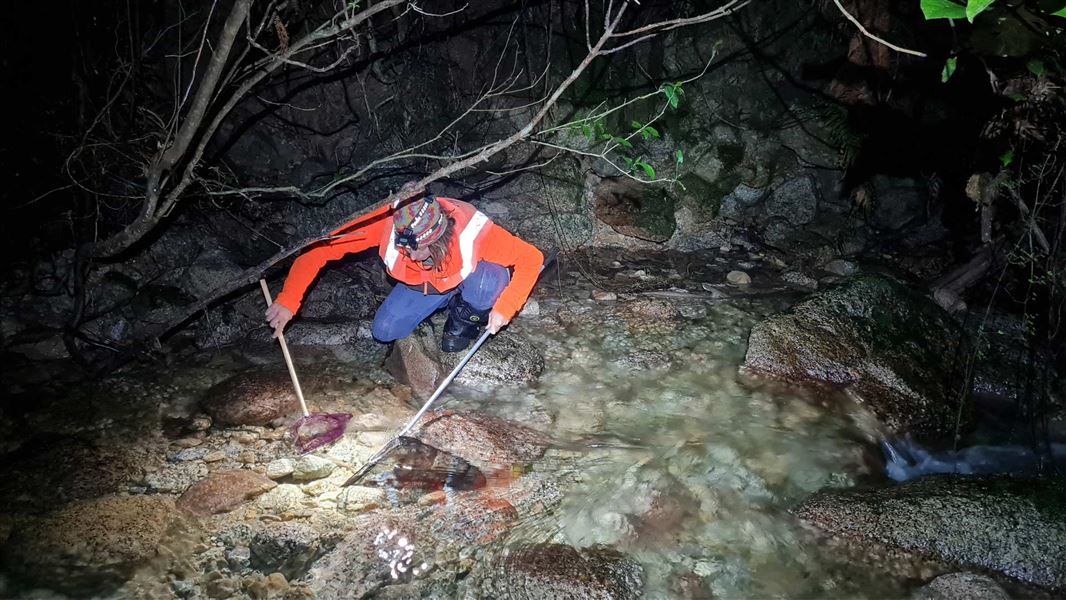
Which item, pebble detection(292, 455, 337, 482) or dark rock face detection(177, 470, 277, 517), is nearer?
dark rock face detection(177, 470, 277, 517)

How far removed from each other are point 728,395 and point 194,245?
5.55 metres

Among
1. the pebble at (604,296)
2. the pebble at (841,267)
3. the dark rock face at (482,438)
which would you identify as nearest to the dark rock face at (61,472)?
the dark rock face at (482,438)

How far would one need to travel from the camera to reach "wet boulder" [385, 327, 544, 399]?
4.76 m

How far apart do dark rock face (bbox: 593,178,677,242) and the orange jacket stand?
3120 mm

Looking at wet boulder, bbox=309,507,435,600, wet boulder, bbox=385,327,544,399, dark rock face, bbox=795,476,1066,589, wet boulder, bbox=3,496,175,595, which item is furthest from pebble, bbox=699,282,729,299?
wet boulder, bbox=3,496,175,595

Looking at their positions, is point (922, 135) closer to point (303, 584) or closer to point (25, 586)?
point (303, 584)

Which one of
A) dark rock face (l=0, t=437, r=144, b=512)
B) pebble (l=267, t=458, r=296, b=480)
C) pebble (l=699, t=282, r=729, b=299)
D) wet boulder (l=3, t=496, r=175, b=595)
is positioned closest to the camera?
wet boulder (l=3, t=496, r=175, b=595)

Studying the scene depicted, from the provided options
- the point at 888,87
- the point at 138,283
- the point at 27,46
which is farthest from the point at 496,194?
the point at 888,87

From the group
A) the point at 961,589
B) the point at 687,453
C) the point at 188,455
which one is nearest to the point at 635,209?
the point at 687,453

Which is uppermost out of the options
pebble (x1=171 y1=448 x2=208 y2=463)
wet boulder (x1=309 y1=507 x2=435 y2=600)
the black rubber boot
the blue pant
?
the blue pant

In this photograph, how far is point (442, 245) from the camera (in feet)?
14.7

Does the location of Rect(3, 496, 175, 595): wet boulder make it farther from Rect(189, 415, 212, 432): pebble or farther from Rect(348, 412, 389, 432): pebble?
Rect(348, 412, 389, 432): pebble

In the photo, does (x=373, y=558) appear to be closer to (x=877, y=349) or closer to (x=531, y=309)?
(x=531, y=309)

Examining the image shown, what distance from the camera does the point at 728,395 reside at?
15.3 feet
